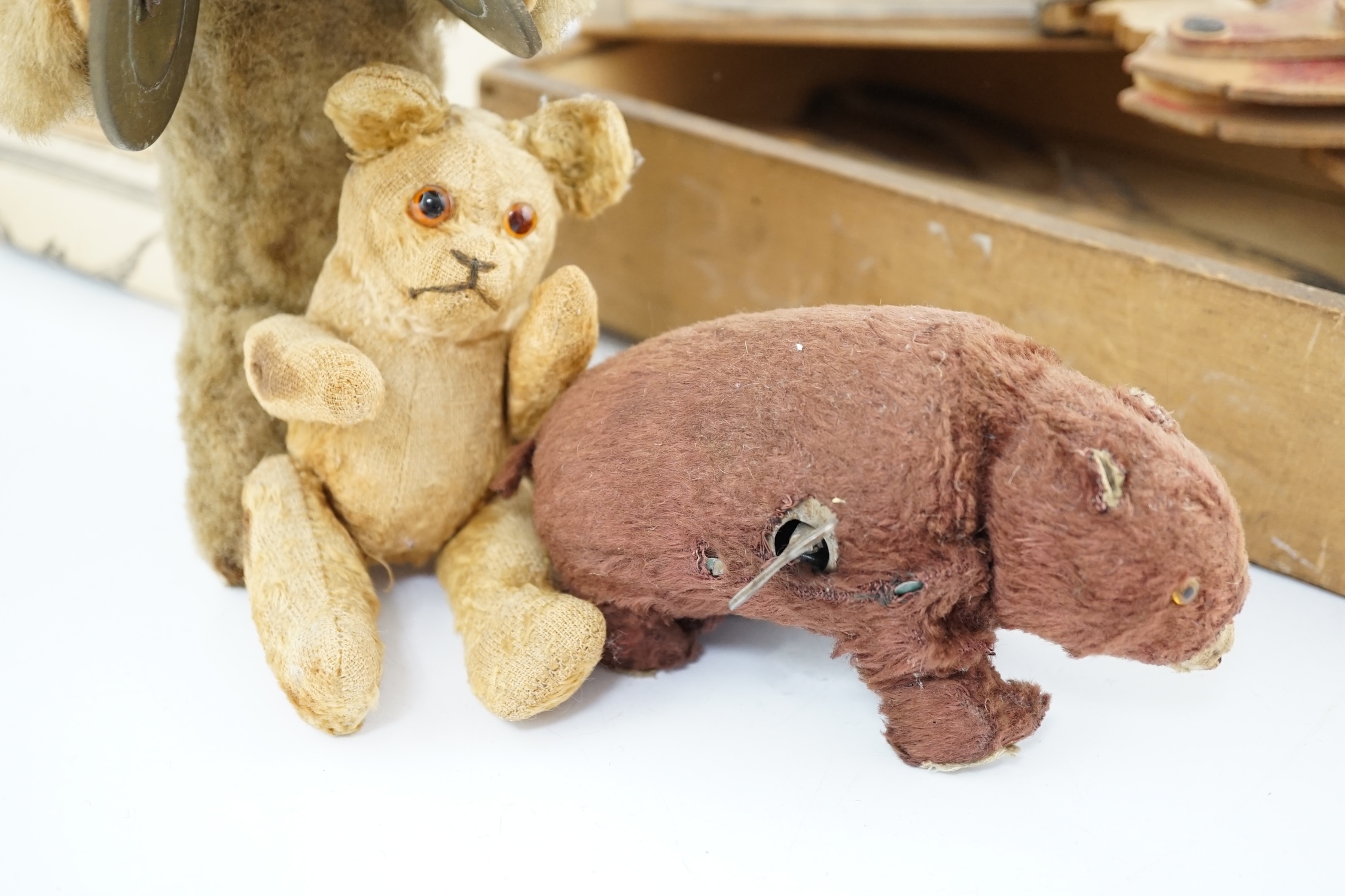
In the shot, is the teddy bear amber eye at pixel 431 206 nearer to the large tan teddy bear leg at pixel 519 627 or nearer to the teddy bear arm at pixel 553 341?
the teddy bear arm at pixel 553 341

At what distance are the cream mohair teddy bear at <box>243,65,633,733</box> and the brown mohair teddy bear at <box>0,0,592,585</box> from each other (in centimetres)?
5

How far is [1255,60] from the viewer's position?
3.44 ft

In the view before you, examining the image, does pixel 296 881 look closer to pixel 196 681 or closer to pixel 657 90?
pixel 196 681

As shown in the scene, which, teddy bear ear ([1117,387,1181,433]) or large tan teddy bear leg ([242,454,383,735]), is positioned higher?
teddy bear ear ([1117,387,1181,433])

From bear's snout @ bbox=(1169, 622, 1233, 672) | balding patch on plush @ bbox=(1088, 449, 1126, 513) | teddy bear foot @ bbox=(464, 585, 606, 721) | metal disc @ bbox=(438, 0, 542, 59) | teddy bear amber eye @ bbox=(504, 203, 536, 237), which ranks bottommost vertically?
teddy bear foot @ bbox=(464, 585, 606, 721)

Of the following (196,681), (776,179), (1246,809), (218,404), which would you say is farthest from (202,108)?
(1246,809)

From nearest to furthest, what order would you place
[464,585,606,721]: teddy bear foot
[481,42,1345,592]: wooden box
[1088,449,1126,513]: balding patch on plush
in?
[1088,449,1126,513]: balding patch on plush
[464,585,606,721]: teddy bear foot
[481,42,1345,592]: wooden box

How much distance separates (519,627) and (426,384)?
0.56 ft

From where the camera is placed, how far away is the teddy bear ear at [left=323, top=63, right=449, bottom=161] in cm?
73

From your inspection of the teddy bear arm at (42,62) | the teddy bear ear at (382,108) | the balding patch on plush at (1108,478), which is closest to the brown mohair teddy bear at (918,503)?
the balding patch on plush at (1108,478)

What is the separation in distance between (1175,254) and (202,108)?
688 mm

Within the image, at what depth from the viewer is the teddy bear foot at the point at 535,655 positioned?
2.34 ft

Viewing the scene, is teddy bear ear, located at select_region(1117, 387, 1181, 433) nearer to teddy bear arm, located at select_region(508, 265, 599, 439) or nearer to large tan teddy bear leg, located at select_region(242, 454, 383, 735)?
teddy bear arm, located at select_region(508, 265, 599, 439)

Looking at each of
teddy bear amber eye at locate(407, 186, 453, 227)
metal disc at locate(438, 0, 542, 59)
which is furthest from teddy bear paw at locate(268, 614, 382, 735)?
metal disc at locate(438, 0, 542, 59)
